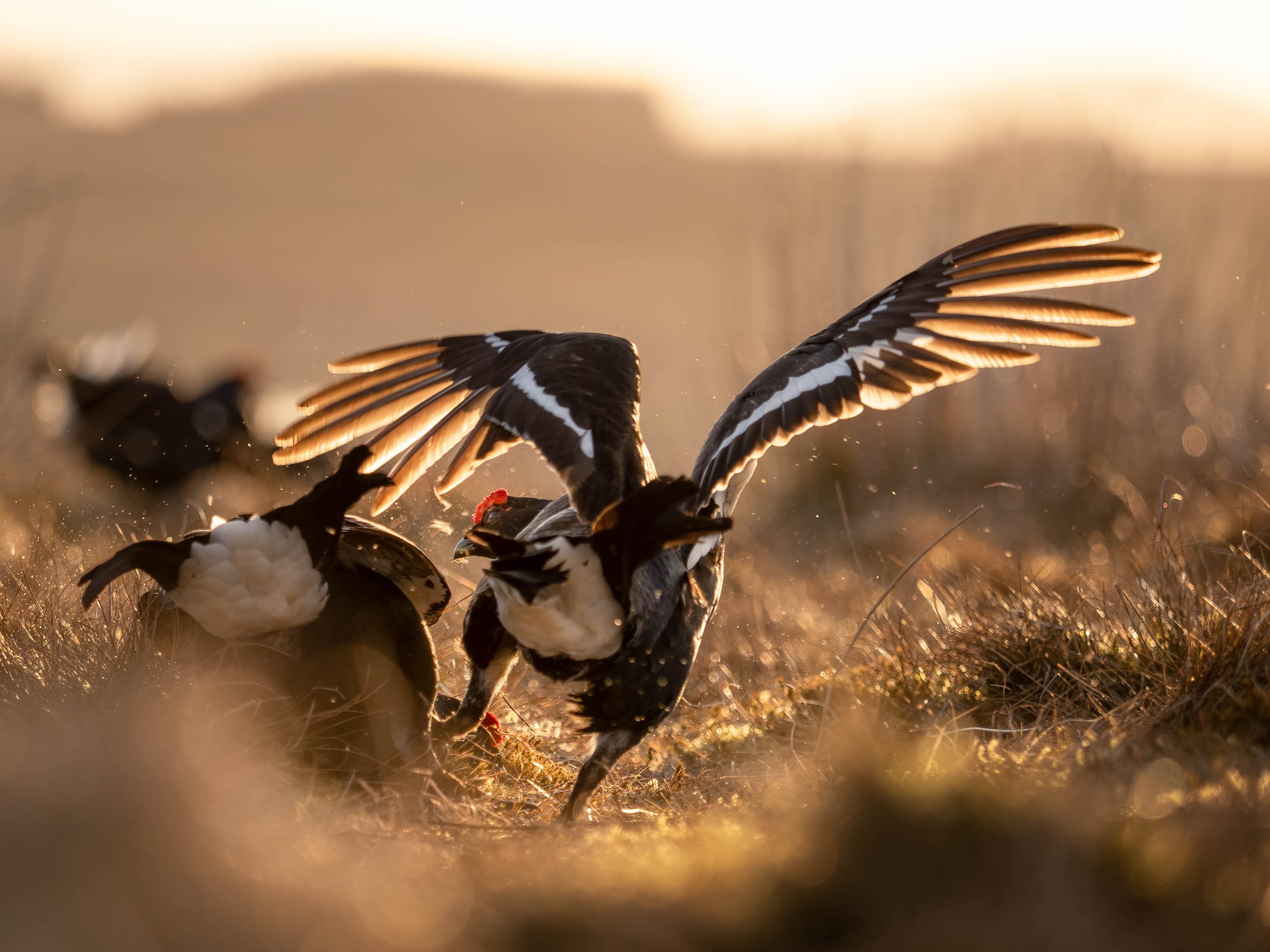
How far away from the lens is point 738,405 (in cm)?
444

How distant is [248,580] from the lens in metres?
3.72

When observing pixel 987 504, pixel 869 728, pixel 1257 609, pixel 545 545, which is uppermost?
pixel 545 545

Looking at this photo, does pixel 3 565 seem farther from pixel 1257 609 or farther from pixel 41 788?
pixel 1257 609

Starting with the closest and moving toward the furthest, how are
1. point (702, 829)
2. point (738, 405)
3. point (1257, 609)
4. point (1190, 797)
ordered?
point (1190, 797) < point (702, 829) < point (1257, 609) < point (738, 405)

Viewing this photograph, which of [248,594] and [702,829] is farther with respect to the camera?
[248,594]

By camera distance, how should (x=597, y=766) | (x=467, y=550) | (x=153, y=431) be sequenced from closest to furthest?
(x=597, y=766) < (x=467, y=550) < (x=153, y=431)

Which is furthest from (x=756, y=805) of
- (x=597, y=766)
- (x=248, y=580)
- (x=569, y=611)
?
(x=248, y=580)

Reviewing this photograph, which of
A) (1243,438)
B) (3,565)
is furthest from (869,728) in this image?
(1243,438)

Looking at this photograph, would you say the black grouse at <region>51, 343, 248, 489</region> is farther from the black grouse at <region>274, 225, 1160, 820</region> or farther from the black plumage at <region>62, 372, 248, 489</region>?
the black grouse at <region>274, 225, 1160, 820</region>

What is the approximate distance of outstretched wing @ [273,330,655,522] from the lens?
4.34m

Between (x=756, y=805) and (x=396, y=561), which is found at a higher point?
(x=396, y=561)

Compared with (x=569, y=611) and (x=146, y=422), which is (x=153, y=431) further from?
(x=569, y=611)

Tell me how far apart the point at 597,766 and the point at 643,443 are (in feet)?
3.82

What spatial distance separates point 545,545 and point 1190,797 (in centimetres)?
188
